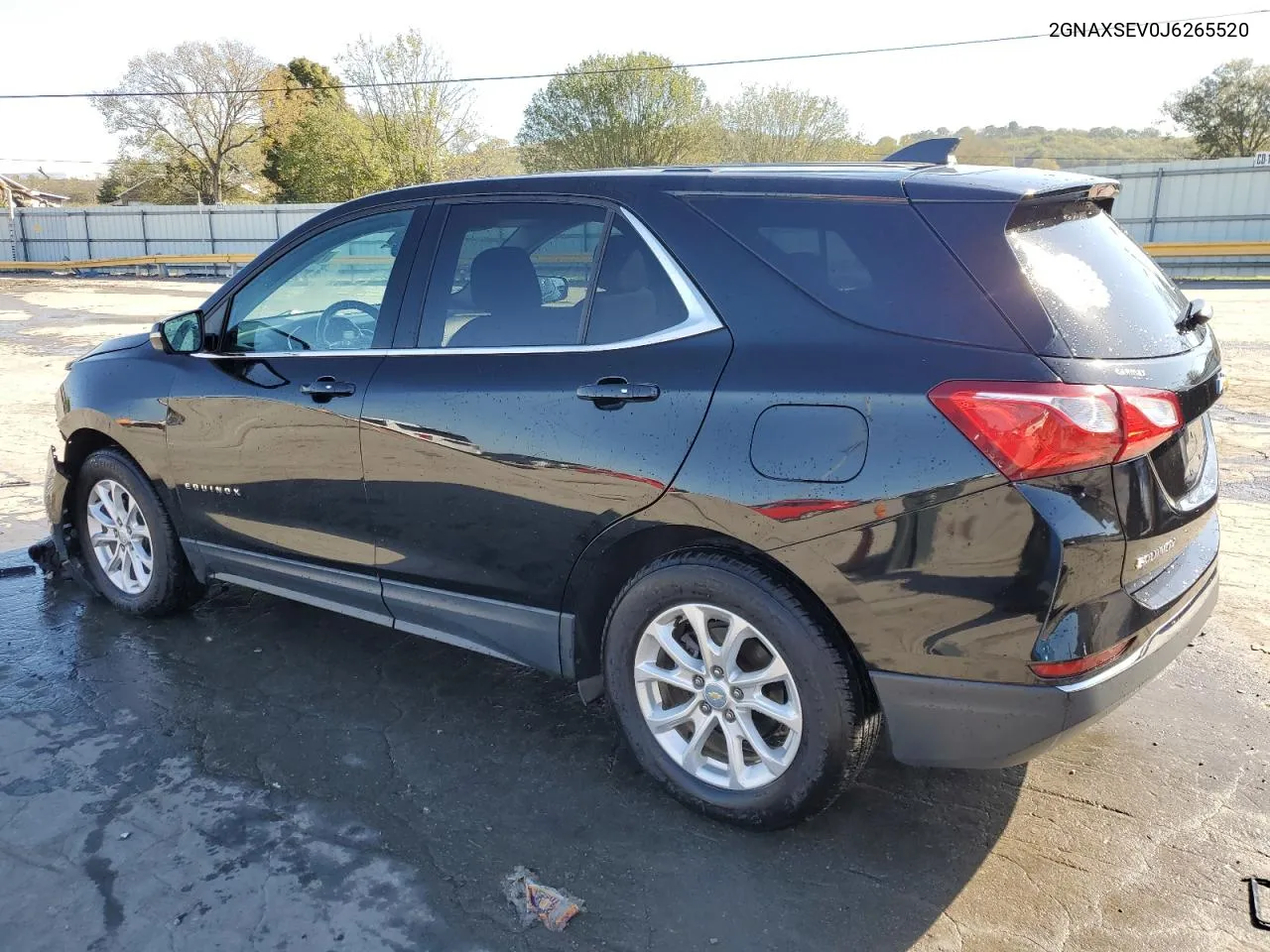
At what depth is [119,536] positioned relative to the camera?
14.7ft

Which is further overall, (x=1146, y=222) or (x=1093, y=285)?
(x=1146, y=222)

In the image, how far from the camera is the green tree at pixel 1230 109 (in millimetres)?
36500

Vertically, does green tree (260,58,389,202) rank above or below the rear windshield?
above

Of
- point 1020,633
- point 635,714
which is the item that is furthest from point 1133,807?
point 635,714

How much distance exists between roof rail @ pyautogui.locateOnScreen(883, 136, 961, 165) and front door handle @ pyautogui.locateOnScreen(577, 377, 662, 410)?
1.20 m

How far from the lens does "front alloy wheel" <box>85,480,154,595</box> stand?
4.42 metres

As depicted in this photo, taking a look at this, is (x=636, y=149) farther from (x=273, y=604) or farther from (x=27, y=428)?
(x=273, y=604)

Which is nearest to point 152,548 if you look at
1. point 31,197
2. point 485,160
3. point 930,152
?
point 930,152

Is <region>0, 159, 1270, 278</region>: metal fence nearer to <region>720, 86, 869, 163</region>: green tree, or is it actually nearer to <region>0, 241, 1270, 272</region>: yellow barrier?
<region>0, 241, 1270, 272</region>: yellow barrier

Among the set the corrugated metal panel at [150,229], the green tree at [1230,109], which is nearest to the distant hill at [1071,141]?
the green tree at [1230,109]

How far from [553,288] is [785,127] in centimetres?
3886

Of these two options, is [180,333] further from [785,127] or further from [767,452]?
[785,127]

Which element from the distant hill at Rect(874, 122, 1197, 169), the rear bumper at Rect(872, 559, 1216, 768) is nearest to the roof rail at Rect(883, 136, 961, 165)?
the rear bumper at Rect(872, 559, 1216, 768)

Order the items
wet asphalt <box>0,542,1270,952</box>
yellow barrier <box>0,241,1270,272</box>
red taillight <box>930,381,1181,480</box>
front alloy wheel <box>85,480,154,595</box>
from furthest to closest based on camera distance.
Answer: yellow barrier <box>0,241,1270,272</box> < front alloy wheel <box>85,480,154,595</box> < wet asphalt <box>0,542,1270,952</box> < red taillight <box>930,381,1181,480</box>
